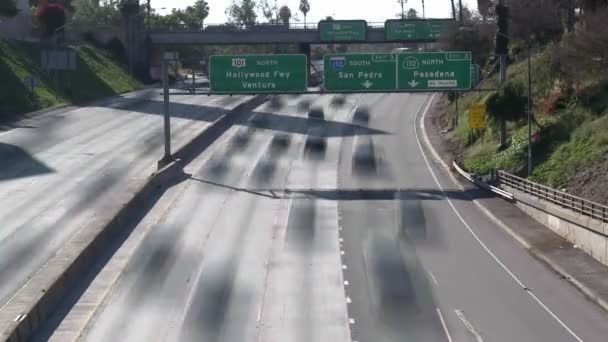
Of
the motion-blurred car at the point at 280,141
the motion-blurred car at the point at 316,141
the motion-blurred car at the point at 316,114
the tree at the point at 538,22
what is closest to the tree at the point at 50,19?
the motion-blurred car at the point at 316,114

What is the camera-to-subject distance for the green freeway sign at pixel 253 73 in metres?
52.8

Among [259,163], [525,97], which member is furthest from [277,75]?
[525,97]

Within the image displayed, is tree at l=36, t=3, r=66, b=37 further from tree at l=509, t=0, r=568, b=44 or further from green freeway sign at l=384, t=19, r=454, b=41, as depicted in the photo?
tree at l=509, t=0, r=568, b=44

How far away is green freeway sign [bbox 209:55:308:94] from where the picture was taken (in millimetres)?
52781

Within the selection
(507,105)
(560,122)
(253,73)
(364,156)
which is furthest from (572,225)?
(364,156)

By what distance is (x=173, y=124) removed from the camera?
74.4 m

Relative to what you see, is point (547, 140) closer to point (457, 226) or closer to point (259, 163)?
point (457, 226)

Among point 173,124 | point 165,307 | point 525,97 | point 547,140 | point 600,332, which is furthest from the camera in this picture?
point 173,124

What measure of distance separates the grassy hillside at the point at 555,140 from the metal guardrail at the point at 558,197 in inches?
42.6

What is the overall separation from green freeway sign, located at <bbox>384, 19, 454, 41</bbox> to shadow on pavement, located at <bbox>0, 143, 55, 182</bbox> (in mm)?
39584

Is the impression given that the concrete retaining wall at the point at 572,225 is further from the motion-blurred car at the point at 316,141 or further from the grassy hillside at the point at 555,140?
the motion-blurred car at the point at 316,141

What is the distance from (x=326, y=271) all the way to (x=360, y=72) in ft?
74.4

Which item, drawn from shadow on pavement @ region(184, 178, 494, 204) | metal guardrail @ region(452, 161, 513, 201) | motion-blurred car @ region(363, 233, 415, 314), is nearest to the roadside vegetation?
metal guardrail @ region(452, 161, 513, 201)

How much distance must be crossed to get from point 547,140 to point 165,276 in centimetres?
2584
